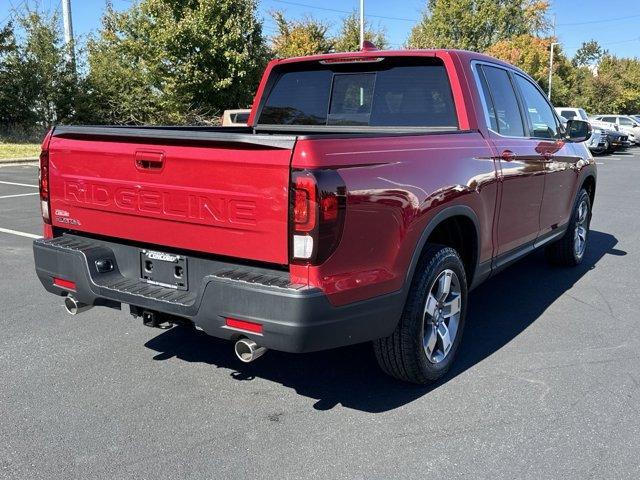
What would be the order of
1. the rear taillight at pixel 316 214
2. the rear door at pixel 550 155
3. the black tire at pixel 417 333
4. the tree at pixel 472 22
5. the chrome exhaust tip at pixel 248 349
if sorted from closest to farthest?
the rear taillight at pixel 316 214
the chrome exhaust tip at pixel 248 349
the black tire at pixel 417 333
the rear door at pixel 550 155
the tree at pixel 472 22

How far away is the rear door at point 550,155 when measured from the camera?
5.01m

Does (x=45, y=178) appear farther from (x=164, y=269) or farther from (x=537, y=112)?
(x=537, y=112)

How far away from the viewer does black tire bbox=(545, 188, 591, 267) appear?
20.2ft

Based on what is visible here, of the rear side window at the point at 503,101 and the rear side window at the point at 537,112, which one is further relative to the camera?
the rear side window at the point at 537,112

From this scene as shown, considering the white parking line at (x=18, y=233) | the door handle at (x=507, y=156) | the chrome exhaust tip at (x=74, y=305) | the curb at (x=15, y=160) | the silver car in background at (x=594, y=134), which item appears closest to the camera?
the chrome exhaust tip at (x=74, y=305)

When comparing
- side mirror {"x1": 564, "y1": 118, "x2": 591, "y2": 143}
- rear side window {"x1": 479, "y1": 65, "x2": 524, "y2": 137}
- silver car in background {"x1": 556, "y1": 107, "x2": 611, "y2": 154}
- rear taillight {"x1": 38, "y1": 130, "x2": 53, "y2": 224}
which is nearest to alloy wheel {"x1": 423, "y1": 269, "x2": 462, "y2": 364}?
rear side window {"x1": 479, "y1": 65, "x2": 524, "y2": 137}

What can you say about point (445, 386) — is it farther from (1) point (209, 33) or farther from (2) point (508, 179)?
(1) point (209, 33)

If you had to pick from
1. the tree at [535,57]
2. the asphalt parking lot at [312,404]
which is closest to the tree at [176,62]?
the asphalt parking lot at [312,404]

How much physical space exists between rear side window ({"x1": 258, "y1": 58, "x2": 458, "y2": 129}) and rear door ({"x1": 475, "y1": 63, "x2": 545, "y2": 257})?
0.35 m

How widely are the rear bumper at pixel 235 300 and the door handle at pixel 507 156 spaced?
5.27 feet

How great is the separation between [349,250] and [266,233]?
0.39 metres

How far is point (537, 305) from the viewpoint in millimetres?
5172

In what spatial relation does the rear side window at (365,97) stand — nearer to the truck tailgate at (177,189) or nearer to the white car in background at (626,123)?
the truck tailgate at (177,189)

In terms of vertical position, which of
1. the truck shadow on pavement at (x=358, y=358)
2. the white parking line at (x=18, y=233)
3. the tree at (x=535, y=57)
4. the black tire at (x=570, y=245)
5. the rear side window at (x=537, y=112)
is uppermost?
the tree at (x=535, y=57)
